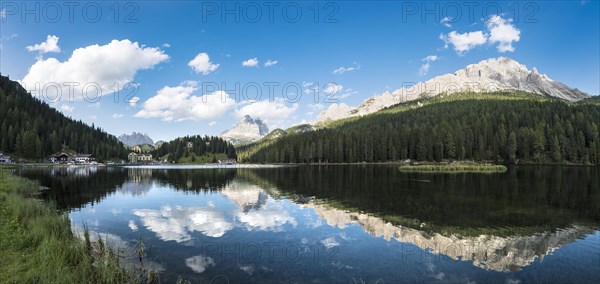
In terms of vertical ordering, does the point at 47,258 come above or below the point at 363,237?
above

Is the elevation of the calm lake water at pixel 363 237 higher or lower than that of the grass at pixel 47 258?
lower

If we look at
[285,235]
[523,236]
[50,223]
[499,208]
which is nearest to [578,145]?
[499,208]

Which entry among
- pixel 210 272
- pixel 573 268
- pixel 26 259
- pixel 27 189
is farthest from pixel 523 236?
pixel 27 189

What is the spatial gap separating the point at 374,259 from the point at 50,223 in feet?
85.3

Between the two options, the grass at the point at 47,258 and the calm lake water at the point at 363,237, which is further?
the calm lake water at the point at 363,237

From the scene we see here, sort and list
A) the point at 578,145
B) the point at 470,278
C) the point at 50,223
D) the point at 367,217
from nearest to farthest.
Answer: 1. the point at 470,278
2. the point at 50,223
3. the point at 367,217
4. the point at 578,145

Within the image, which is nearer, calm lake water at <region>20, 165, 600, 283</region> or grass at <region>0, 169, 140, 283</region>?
grass at <region>0, 169, 140, 283</region>

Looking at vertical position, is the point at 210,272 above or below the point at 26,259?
below

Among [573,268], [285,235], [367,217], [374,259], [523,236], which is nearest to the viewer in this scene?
[573,268]

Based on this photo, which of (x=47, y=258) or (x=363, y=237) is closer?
(x=47, y=258)

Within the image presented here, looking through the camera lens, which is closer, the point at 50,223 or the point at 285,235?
the point at 50,223

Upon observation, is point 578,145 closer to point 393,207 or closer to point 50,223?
point 393,207

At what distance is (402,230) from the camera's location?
33.3 metres

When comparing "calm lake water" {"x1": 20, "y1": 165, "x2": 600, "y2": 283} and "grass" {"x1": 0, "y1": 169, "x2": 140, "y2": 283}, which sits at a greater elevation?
"grass" {"x1": 0, "y1": 169, "x2": 140, "y2": 283}
